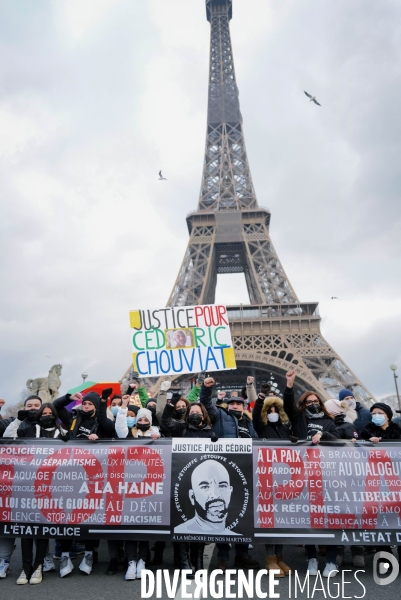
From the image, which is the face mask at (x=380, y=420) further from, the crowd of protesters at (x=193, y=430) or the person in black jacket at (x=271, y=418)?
the person in black jacket at (x=271, y=418)

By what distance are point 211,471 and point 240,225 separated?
40332mm

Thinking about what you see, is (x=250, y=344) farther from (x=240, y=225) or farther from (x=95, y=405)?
(x=95, y=405)

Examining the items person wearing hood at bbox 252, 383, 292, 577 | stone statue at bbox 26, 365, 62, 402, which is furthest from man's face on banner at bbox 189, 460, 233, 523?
stone statue at bbox 26, 365, 62, 402

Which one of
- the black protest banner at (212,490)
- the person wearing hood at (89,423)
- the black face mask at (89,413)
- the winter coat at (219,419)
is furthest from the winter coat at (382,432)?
the black face mask at (89,413)

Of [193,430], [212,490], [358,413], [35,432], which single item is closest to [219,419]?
[193,430]

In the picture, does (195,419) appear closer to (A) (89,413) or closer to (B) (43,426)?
(A) (89,413)

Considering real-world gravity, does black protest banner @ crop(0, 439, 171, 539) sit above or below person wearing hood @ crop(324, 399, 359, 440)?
below

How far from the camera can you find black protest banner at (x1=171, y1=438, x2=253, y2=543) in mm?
5309

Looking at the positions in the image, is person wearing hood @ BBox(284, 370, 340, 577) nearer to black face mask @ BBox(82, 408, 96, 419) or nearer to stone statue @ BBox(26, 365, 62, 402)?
black face mask @ BBox(82, 408, 96, 419)

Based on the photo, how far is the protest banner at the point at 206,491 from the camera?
17.4 ft

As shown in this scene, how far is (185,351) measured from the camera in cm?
827

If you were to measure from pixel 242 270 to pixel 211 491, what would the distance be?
153 feet

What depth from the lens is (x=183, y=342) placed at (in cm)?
838

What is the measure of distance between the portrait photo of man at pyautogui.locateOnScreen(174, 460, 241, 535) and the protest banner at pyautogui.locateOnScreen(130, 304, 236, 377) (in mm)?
2618
